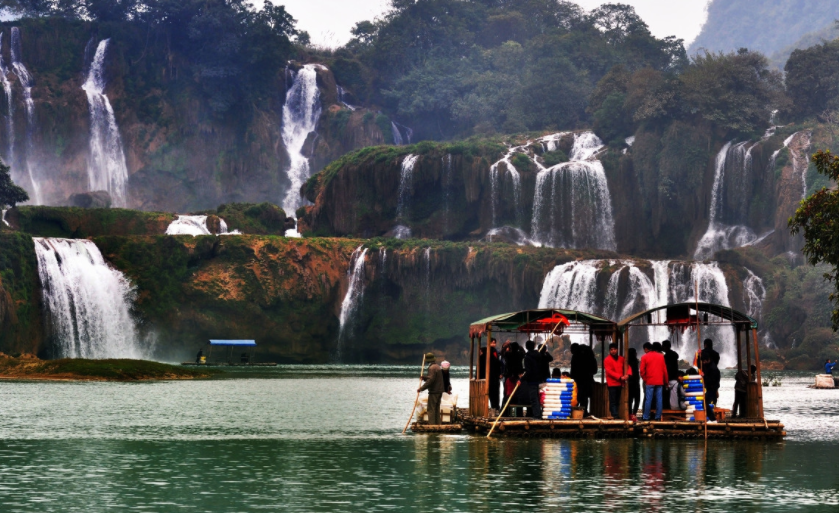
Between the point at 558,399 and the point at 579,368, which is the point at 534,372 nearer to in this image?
the point at 558,399

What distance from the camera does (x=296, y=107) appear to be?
467 ft

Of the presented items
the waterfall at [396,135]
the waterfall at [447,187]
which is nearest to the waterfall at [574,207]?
the waterfall at [447,187]

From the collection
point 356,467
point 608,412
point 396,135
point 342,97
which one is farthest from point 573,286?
point 356,467

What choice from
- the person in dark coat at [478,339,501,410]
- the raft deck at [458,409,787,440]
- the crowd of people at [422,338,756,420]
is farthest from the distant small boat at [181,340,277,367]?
the raft deck at [458,409,787,440]

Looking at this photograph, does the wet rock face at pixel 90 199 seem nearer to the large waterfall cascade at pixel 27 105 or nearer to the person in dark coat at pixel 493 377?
the large waterfall cascade at pixel 27 105

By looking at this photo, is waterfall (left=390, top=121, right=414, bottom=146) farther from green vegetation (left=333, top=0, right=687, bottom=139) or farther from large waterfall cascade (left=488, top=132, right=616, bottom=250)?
large waterfall cascade (left=488, top=132, right=616, bottom=250)

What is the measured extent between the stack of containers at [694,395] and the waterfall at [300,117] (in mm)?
111510

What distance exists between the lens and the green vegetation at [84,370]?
63.2 meters

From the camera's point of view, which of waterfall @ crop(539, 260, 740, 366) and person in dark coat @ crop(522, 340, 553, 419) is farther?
waterfall @ crop(539, 260, 740, 366)

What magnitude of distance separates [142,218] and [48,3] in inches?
2323

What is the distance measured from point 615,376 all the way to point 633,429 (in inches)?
55.7

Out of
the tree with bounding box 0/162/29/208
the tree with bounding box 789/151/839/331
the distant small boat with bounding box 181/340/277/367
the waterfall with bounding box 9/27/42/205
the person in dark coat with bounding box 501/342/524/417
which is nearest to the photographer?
the person in dark coat with bounding box 501/342/524/417

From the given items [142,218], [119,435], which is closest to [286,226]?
[142,218]

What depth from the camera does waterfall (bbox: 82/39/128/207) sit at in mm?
132250
